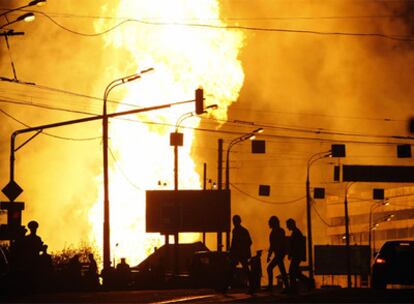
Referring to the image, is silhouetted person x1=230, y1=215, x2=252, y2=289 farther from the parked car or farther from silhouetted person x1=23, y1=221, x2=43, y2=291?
silhouetted person x1=23, y1=221, x2=43, y2=291

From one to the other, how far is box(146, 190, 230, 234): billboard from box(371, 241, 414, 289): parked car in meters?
42.2

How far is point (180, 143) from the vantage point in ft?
194

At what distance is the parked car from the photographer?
30203 mm

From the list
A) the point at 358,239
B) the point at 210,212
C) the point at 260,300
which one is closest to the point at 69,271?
the point at 260,300

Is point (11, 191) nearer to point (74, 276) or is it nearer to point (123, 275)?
→ point (74, 276)

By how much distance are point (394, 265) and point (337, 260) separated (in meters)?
64.2

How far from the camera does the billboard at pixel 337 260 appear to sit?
93419 mm

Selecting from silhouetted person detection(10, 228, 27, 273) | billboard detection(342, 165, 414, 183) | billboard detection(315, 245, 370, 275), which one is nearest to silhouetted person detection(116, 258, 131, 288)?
silhouetted person detection(10, 228, 27, 273)

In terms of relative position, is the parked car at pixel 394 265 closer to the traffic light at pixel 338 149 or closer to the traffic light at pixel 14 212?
the traffic light at pixel 14 212

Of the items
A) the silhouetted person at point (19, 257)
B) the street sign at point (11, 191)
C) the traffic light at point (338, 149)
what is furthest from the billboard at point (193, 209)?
the silhouetted person at point (19, 257)

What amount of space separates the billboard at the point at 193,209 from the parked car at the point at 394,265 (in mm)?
42248

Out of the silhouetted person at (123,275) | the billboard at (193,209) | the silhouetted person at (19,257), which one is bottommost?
the silhouetted person at (123,275)

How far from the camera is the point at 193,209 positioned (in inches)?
2926

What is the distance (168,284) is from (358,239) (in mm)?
125826
